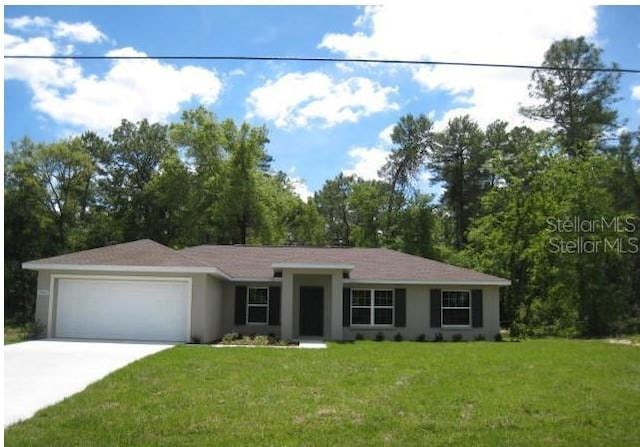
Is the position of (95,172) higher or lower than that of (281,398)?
higher

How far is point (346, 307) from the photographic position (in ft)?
72.9

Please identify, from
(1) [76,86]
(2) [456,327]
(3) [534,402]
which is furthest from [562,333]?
(1) [76,86]

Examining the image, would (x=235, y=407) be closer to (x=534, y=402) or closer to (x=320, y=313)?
(x=534, y=402)

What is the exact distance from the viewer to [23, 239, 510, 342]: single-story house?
19125 millimetres

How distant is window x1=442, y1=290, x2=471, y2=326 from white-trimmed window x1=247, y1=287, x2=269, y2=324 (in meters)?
A: 6.78

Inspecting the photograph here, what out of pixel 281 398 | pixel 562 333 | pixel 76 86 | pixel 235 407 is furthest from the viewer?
pixel 562 333

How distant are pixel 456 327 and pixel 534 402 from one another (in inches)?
524

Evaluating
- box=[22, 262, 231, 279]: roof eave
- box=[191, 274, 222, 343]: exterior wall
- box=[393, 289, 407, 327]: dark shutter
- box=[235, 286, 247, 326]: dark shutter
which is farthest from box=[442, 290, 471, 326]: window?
box=[22, 262, 231, 279]: roof eave

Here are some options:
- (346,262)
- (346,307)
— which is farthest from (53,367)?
(346,262)

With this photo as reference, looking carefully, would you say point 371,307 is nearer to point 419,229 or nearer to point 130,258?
point 130,258

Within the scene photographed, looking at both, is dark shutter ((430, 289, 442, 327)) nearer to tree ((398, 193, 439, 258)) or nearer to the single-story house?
the single-story house

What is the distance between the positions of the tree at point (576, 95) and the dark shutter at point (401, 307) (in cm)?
1910

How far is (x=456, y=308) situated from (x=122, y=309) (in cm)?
1212

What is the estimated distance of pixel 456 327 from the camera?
22344mm
